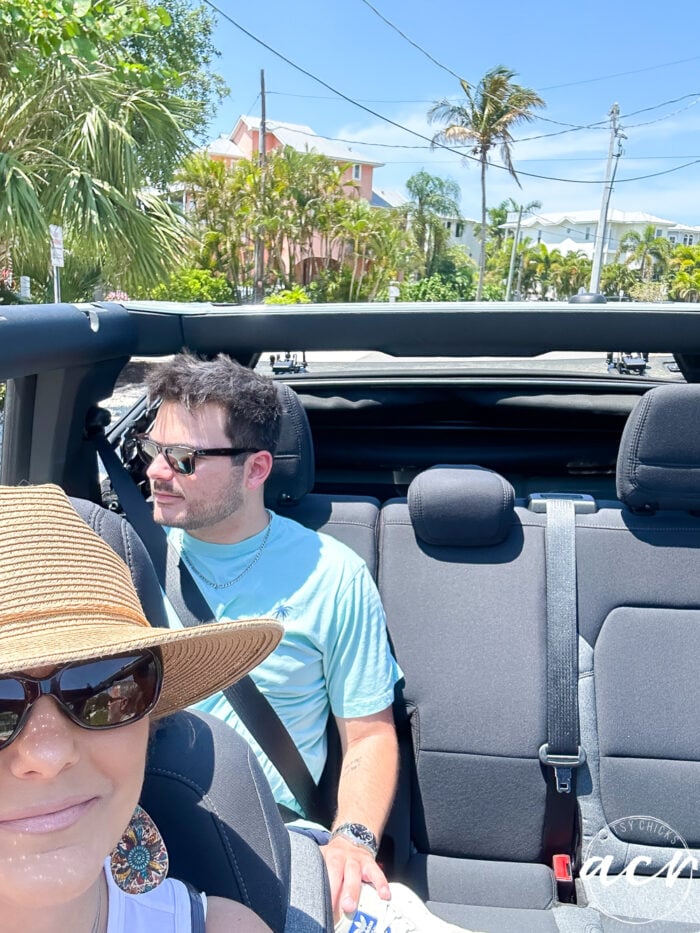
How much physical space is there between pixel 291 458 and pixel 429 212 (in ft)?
132

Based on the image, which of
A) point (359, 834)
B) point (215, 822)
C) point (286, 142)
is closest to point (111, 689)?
point (215, 822)

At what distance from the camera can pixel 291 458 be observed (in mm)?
2260

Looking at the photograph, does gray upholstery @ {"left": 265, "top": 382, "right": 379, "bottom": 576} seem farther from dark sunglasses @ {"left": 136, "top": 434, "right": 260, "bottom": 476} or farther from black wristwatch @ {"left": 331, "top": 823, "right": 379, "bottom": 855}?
black wristwatch @ {"left": 331, "top": 823, "right": 379, "bottom": 855}

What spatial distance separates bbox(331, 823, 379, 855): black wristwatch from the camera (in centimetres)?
162

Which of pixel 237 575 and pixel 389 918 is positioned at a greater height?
pixel 237 575

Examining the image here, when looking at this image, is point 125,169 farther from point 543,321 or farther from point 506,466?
point 543,321

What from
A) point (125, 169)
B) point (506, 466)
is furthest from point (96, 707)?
point (125, 169)

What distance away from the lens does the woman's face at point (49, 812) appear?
75 centimetres

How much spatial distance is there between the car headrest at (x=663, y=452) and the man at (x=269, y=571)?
2.58ft

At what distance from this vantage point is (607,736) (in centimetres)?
207

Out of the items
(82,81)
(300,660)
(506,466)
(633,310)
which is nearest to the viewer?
(300,660)

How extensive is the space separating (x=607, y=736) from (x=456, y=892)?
55cm

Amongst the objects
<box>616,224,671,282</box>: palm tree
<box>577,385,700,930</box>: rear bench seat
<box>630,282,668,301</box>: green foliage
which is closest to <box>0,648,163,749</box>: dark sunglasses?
<box>577,385,700,930</box>: rear bench seat

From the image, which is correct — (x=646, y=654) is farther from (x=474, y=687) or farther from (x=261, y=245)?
(x=261, y=245)
